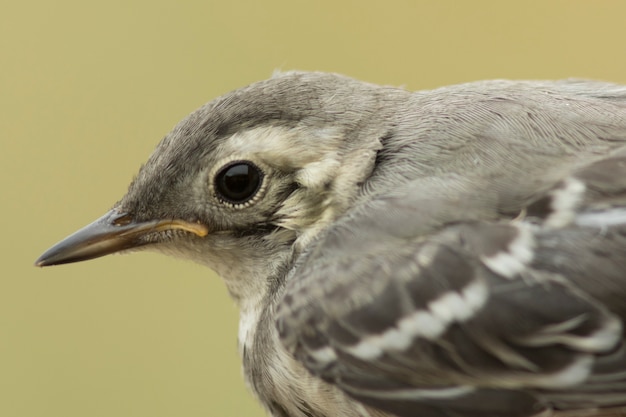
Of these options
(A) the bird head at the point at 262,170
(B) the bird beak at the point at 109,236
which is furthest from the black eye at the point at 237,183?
(B) the bird beak at the point at 109,236

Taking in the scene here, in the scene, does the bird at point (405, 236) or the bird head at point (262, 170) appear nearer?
the bird at point (405, 236)

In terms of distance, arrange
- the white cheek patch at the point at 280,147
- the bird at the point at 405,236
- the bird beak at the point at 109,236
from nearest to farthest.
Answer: the bird at the point at 405,236 → the white cheek patch at the point at 280,147 → the bird beak at the point at 109,236

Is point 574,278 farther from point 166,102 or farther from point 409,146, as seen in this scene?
point 166,102

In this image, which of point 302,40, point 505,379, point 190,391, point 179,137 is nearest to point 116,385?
point 190,391

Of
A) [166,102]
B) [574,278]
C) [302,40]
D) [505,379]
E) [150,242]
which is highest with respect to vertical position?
[302,40]

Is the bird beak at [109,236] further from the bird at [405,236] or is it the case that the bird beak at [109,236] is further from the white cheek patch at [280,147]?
the white cheek patch at [280,147]

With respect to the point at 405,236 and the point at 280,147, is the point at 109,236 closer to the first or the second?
the point at 280,147
